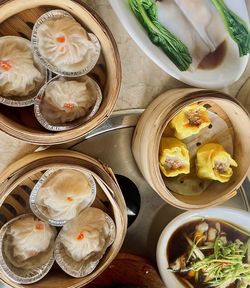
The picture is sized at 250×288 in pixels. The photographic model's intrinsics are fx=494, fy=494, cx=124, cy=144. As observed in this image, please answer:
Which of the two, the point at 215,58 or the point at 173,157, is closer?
the point at 173,157

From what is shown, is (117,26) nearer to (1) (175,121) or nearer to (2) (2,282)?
(1) (175,121)

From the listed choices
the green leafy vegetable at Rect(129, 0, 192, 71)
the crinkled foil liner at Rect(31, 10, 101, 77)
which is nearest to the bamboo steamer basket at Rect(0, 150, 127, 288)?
the crinkled foil liner at Rect(31, 10, 101, 77)

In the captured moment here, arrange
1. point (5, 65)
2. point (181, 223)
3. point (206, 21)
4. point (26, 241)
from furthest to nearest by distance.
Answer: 1. point (181, 223)
2. point (206, 21)
3. point (26, 241)
4. point (5, 65)

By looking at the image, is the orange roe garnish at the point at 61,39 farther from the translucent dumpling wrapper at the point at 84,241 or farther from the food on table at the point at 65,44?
the translucent dumpling wrapper at the point at 84,241

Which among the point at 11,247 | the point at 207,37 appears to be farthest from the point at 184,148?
the point at 11,247

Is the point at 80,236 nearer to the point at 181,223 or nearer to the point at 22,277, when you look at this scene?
the point at 22,277

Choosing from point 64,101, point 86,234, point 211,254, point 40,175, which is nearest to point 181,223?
point 211,254

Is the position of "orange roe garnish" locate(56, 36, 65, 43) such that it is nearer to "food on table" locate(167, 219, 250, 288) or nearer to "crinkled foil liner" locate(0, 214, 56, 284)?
"crinkled foil liner" locate(0, 214, 56, 284)
